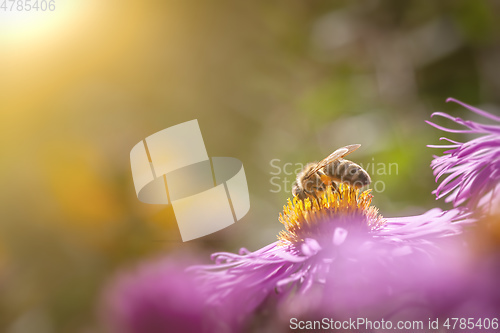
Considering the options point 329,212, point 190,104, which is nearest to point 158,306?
point 329,212

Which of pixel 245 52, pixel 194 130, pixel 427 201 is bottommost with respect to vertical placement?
pixel 427 201

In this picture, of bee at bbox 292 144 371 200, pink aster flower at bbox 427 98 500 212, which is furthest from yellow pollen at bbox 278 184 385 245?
pink aster flower at bbox 427 98 500 212

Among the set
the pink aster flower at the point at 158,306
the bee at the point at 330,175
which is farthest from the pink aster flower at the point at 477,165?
the pink aster flower at the point at 158,306

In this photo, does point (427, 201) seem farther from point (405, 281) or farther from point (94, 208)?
point (405, 281)

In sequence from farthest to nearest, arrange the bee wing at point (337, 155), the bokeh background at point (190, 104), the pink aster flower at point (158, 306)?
the bokeh background at point (190, 104) < the bee wing at point (337, 155) < the pink aster flower at point (158, 306)

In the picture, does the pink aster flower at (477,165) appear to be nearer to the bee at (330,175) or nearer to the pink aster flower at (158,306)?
the bee at (330,175)

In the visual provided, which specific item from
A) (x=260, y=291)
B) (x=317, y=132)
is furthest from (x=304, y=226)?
(x=317, y=132)
